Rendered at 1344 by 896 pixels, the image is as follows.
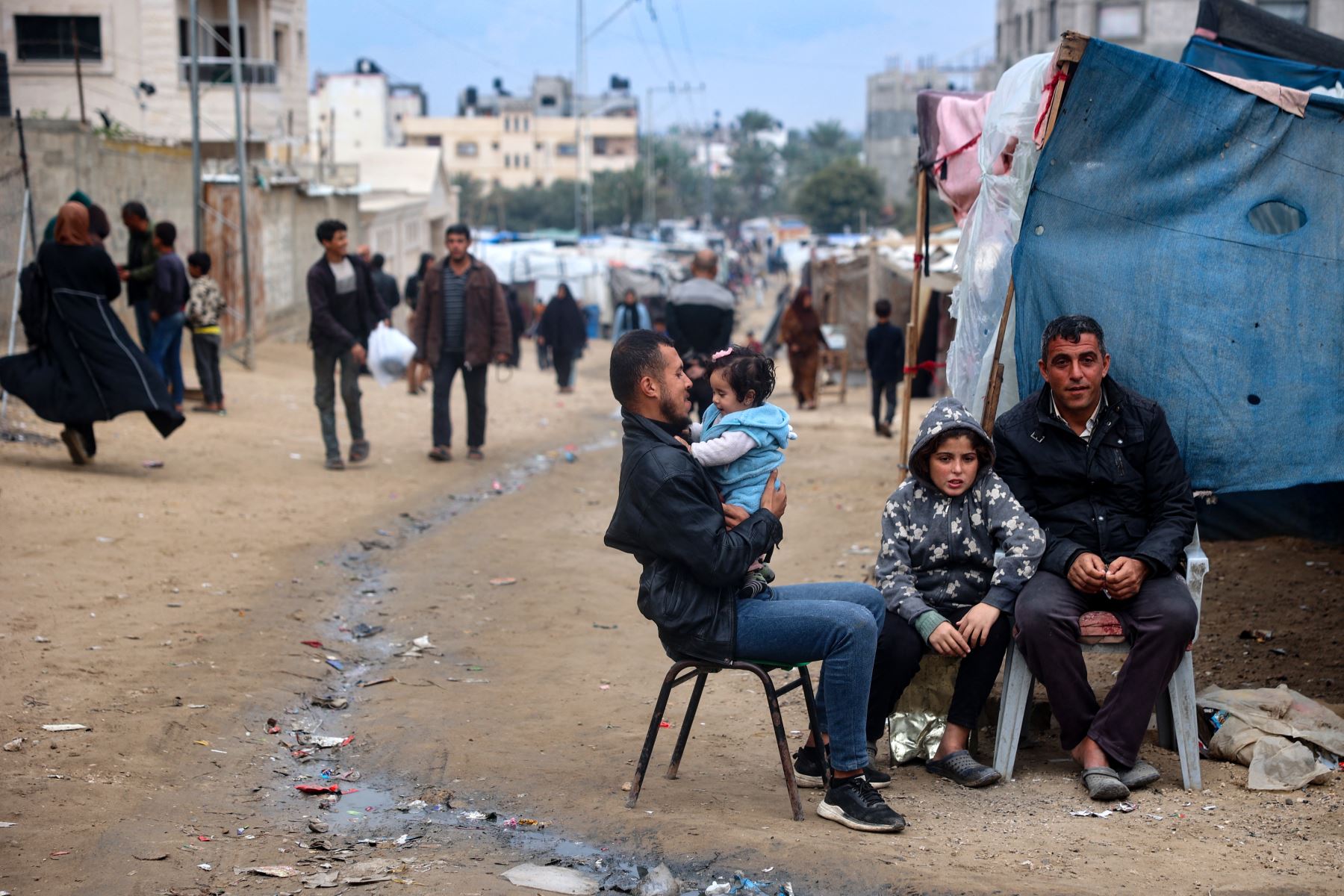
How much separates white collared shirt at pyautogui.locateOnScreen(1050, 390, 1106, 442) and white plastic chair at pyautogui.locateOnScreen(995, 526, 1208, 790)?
1.59ft

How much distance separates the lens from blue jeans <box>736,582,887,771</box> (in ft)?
13.5

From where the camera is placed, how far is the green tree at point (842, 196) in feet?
228

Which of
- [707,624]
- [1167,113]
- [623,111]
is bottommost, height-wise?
[707,624]

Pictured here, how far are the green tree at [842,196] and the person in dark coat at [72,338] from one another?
6163cm

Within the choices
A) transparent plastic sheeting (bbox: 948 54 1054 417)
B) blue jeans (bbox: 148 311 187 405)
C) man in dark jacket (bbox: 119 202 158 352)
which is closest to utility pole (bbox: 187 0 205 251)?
man in dark jacket (bbox: 119 202 158 352)

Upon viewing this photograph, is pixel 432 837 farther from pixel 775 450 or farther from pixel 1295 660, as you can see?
pixel 1295 660

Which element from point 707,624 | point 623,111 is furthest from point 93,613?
point 623,111

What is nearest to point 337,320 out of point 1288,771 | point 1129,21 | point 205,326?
point 205,326

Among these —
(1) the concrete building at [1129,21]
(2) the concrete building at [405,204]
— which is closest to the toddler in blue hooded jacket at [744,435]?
(2) the concrete building at [405,204]

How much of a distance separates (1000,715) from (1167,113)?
2.34m

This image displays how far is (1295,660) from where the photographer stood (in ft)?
19.4

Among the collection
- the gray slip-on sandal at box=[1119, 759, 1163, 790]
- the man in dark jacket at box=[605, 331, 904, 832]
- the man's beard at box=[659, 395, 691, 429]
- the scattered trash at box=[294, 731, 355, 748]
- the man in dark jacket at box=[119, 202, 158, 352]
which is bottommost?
the scattered trash at box=[294, 731, 355, 748]

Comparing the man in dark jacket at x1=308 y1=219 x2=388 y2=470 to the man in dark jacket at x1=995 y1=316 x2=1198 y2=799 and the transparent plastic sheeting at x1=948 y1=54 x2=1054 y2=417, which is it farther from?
the man in dark jacket at x1=995 y1=316 x2=1198 y2=799

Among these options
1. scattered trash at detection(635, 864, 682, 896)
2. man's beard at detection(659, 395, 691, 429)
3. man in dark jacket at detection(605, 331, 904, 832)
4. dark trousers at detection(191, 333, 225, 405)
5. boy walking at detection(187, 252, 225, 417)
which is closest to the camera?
scattered trash at detection(635, 864, 682, 896)
